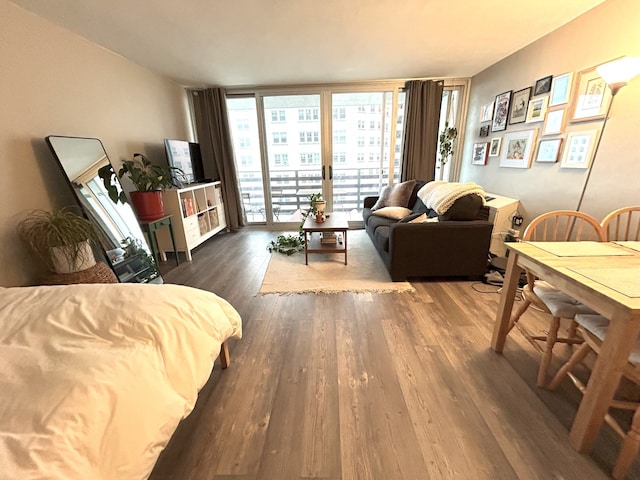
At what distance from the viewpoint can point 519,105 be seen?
294 cm

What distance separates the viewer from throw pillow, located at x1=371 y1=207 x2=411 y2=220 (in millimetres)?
3471

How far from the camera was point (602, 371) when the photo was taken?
1.01 metres

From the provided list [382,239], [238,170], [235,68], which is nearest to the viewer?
[382,239]

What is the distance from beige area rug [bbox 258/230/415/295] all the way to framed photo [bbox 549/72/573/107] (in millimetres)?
2235

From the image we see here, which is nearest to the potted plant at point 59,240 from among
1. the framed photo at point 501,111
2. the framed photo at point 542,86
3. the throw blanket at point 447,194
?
the throw blanket at point 447,194

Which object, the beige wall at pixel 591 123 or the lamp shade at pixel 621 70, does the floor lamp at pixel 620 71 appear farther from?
the beige wall at pixel 591 123

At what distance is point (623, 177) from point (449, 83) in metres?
2.92

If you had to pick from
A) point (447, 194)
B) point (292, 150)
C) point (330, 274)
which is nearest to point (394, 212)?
point (447, 194)

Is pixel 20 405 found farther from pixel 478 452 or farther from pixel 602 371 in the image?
pixel 602 371

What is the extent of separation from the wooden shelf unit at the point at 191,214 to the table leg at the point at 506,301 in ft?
11.0

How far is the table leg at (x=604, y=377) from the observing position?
935mm

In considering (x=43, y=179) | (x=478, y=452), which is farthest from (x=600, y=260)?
(x=43, y=179)

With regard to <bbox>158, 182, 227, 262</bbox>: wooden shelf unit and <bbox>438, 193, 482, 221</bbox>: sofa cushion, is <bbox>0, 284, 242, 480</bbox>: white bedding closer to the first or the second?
<bbox>158, 182, 227, 262</bbox>: wooden shelf unit

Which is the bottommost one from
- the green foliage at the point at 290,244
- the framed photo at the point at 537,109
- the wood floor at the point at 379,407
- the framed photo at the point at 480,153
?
the wood floor at the point at 379,407
